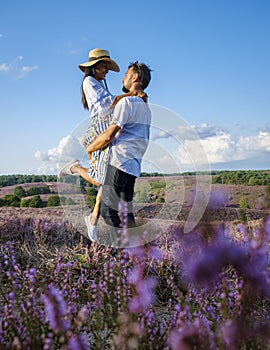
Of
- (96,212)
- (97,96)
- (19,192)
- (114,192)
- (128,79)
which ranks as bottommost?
(19,192)

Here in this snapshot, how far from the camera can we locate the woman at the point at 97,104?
374 cm

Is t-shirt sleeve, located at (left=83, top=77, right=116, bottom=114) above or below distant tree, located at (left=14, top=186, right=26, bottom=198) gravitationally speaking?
above

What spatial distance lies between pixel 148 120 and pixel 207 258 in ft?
7.16

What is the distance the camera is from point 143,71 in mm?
3678

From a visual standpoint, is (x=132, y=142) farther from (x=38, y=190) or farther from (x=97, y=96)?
(x=38, y=190)

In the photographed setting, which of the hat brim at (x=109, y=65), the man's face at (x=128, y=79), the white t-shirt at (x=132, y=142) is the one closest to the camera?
the white t-shirt at (x=132, y=142)

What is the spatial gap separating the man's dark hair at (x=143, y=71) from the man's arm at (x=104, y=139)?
1.55 ft

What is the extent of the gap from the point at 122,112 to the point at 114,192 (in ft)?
2.27

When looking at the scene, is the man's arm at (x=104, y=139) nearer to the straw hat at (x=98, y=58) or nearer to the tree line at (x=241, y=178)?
the straw hat at (x=98, y=58)

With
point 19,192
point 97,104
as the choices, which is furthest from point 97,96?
point 19,192

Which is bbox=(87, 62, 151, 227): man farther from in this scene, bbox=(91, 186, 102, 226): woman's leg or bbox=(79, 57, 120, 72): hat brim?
bbox=(79, 57, 120, 72): hat brim

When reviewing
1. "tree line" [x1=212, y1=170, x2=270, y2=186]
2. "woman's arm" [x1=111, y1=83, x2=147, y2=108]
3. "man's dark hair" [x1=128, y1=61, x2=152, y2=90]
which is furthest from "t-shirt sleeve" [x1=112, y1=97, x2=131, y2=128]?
"tree line" [x1=212, y1=170, x2=270, y2=186]

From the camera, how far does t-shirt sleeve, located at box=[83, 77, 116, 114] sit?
3732mm

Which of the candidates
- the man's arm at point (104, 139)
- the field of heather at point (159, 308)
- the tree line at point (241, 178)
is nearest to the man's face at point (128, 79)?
the man's arm at point (104, 139)
